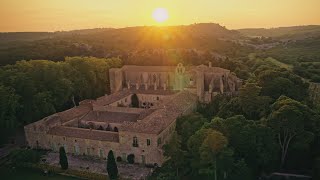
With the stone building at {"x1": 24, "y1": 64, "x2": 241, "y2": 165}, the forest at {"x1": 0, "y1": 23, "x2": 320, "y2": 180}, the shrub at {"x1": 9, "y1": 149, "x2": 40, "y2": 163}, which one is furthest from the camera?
the shrub at {"x1": 9, "y1": 149, "x2": 40, "y2": 163}

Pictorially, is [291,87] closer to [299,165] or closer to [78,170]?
[299,165]

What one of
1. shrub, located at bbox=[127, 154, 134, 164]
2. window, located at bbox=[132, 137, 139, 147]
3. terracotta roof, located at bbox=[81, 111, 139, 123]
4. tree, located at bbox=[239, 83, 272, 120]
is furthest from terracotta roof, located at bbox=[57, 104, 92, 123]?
tree, located at bbox=[239, 83, 272, 120]

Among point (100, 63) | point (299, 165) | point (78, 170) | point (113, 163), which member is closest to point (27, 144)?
point (78, 170)

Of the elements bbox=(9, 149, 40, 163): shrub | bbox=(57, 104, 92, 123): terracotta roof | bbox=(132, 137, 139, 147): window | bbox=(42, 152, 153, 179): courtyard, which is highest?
bbox=(57, 104, 92, 123): terracotta roof

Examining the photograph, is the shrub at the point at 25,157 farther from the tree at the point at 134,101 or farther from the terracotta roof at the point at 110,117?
the tree at the point at 134,101

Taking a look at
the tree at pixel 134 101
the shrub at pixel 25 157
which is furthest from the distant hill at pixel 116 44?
the shrub at pixel 25 157

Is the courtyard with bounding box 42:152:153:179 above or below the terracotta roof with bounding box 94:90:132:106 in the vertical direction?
below

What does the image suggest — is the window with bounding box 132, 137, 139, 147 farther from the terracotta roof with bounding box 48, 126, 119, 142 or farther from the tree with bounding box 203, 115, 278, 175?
the tree with bounding box 203, 115, 278, 175

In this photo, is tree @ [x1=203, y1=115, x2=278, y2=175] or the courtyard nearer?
tree @ [x1=203, y1=115, x2=278, y2=175]
